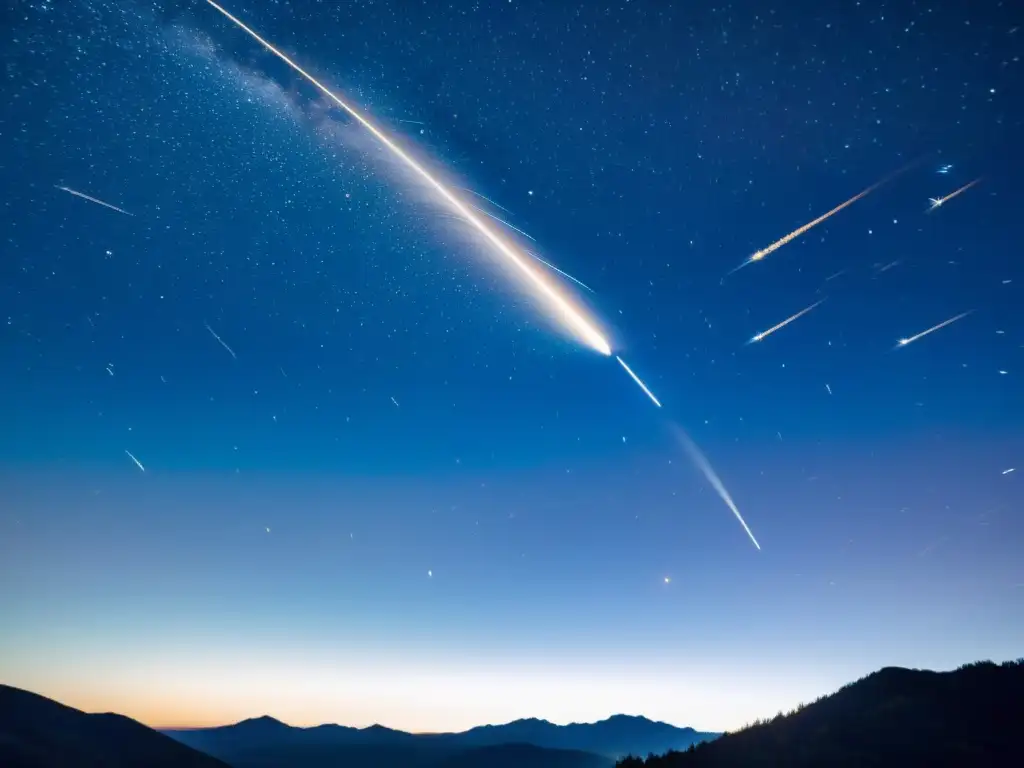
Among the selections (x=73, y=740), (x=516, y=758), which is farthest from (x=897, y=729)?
(x=516, y=758)

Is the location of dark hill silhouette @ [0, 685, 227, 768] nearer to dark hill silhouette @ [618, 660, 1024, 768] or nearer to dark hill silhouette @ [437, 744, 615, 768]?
dark hill silhouette @ [618, 660, 1024, 768]

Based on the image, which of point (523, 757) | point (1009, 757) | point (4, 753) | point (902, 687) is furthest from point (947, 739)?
point (523, 757)

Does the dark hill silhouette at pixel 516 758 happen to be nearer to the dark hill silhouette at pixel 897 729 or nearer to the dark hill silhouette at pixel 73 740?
the dark hill silhouette at pixel 73 740

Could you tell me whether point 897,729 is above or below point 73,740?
above

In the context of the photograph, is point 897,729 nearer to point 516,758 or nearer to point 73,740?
point 73,740

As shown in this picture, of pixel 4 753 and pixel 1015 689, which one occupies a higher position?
pixel 1015 689

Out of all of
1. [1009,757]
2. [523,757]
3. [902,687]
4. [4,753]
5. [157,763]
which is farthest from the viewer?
[523,757]

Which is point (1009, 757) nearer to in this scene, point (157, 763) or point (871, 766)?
point (871, 766)
